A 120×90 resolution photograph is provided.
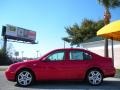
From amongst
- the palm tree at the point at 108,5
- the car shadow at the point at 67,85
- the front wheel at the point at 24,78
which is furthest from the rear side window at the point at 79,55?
the palm tree at the point at 108,5

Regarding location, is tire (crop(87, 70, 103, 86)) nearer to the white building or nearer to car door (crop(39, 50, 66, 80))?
car door (crop(39, 50, 66, 80))

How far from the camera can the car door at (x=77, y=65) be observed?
12.6 metres

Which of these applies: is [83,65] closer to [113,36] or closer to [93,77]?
[93,77]

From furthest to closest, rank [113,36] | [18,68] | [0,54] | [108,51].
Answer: [0,54]
[108,51]
[113,36]
[18,68]

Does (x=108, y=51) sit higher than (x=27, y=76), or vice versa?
(x=108, y=51)

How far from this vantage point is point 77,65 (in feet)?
41.3

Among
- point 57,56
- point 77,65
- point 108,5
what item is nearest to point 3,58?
point 108,5

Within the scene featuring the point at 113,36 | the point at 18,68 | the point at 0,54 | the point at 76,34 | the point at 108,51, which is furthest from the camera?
the point at 76,34

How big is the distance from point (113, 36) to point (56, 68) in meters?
7.19

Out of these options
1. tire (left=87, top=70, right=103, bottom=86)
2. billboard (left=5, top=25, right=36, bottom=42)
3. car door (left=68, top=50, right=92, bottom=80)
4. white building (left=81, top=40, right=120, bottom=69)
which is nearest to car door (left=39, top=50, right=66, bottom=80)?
car door (left=68, top=50, right=92, bottom=80)

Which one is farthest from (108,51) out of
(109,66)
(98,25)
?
(98,25)

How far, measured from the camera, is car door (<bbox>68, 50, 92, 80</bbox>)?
1256 cm

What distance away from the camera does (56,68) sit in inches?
492

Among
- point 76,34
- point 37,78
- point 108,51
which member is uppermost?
point 76,34
